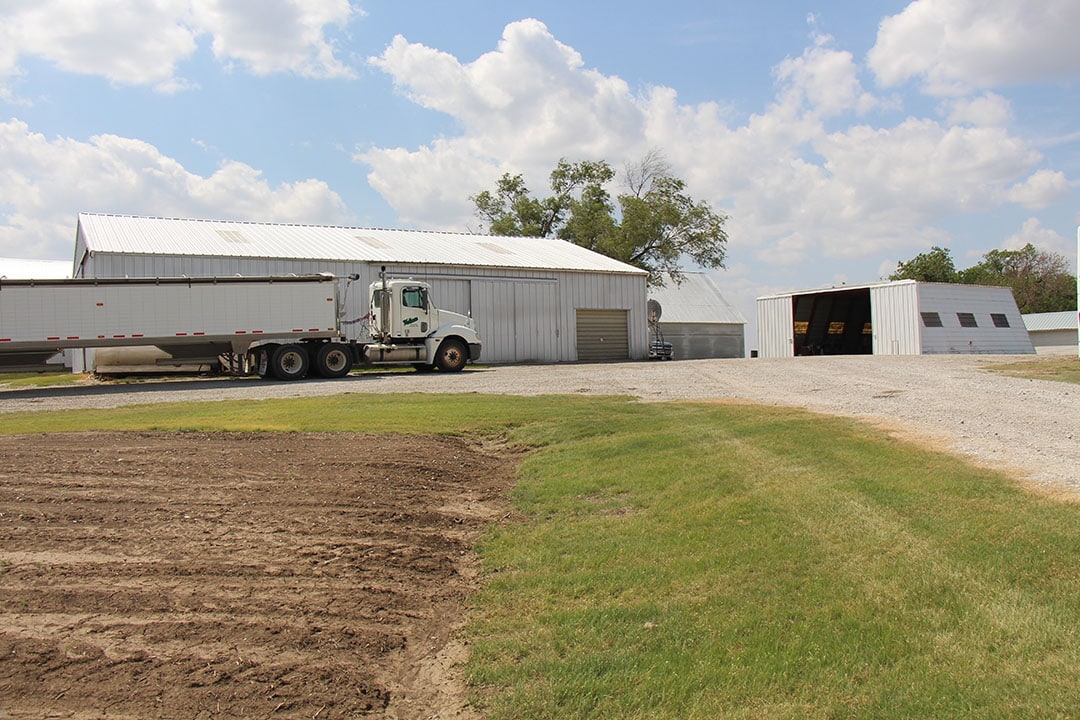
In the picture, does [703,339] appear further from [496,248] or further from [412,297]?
[412,297]

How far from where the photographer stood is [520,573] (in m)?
6.18

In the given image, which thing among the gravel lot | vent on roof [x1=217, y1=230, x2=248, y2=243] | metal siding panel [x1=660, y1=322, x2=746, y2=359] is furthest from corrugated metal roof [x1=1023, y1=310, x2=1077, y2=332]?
vent on roof [x1=217, y1=230, x2=248, y2=243]

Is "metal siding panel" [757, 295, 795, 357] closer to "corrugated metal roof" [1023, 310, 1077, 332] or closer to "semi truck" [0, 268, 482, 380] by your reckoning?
"semi truck" [0, 268, 482, 380]

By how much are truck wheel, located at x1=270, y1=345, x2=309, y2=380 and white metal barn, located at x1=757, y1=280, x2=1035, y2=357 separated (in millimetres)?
25562

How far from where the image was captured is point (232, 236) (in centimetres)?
3291

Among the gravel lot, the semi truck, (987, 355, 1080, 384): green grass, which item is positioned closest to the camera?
the gravel lot

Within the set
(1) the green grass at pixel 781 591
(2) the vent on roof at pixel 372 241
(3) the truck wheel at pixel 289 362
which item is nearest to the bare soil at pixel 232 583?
(1) the green grass at pixel 781 591

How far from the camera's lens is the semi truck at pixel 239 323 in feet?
73.9

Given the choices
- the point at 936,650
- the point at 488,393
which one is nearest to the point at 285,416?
the point at 488,393

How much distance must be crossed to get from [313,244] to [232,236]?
315cm

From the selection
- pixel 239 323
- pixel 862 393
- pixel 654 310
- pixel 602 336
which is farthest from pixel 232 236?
pixel 862 393

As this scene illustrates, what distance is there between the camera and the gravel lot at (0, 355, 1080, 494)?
9102 mm

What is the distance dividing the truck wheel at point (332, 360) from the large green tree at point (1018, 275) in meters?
65.3

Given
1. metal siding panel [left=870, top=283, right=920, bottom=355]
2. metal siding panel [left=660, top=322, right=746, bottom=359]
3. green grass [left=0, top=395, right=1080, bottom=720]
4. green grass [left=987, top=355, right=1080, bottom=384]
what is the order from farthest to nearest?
1. metal siding panel [left=660, top=322, right=746, bottom=359]
2. metal siding panel [left=870, top=283, right=920, bottom=355]
3. green grass [left=987, top=355, right=1080, bottom=384]
4. green grass [left=0, top=395, right=1080, bottom=720]
